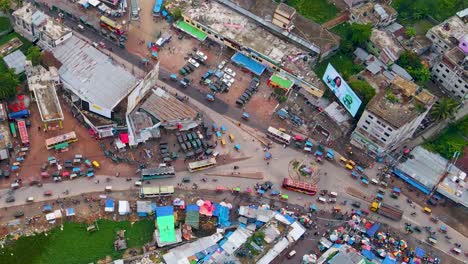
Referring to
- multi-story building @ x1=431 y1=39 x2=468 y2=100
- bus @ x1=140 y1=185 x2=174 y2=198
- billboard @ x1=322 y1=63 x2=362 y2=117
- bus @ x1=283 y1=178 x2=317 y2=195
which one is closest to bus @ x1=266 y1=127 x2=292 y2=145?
bus @ x1=283 y1=178 x2=317 y2=195

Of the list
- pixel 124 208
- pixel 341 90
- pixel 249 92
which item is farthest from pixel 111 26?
pixel 341 90

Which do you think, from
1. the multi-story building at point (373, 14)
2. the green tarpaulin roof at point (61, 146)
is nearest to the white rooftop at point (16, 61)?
the green tarpaulin roof at point (61, 146)

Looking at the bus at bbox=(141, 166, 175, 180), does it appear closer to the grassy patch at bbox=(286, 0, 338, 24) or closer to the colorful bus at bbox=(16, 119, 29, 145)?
the colorful bus at bbox=(16, 119, 29, 145)

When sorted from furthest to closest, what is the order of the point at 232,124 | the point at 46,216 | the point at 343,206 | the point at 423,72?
1. the point at 423,72
2. the point at 232,124
3. the point at 343,206
4. the point at 46,216

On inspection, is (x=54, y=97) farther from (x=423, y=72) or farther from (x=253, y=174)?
(x=423, y=72)

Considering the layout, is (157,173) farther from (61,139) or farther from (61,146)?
(61,139)

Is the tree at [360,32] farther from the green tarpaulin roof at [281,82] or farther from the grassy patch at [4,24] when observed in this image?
the grassy patch at [4,24]

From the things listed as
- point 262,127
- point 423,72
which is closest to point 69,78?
point 262,127
